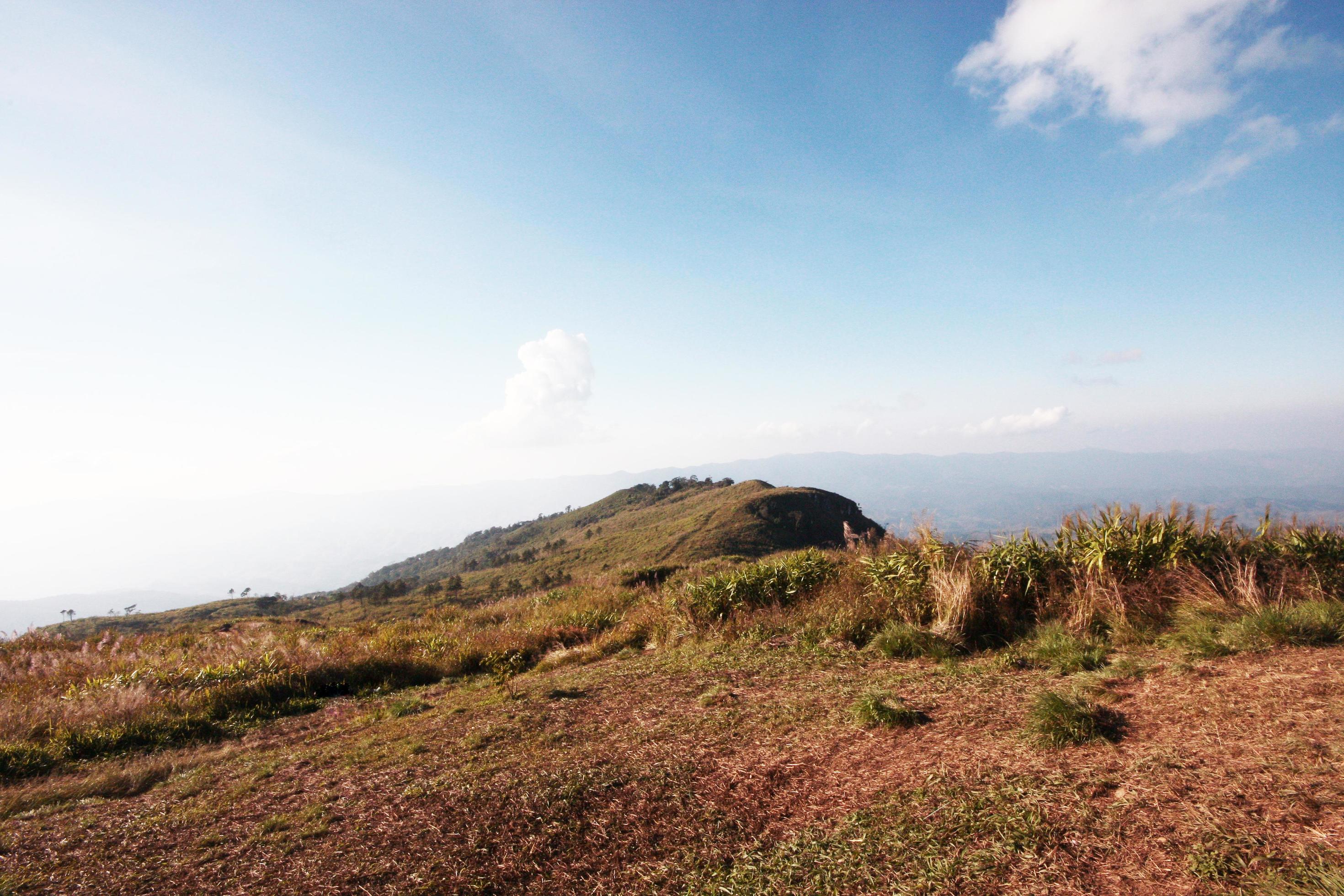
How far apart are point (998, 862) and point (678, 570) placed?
1430cm

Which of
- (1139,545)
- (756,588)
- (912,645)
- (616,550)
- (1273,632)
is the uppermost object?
(1139,545)

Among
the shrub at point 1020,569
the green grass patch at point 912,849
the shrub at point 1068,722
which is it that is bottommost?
the green grass patch at point 912,849

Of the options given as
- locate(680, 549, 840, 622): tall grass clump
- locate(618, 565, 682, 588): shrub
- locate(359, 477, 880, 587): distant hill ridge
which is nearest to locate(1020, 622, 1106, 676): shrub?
locate(680, 549, 840, 622): tall grass clump

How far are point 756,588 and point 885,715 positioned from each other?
5010mm

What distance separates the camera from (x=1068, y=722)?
360cm

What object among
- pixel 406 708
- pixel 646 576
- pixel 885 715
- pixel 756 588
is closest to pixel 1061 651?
pixel 885 715

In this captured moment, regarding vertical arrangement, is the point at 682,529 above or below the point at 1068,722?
below

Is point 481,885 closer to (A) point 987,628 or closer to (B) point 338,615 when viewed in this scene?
(A) point 987,628

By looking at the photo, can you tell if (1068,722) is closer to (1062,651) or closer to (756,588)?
(1062,651)

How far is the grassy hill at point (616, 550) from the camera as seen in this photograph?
175 feet

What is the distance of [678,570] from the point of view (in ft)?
55.1

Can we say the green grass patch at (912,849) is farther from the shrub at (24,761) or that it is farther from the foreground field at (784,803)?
the shrub at (24,761)

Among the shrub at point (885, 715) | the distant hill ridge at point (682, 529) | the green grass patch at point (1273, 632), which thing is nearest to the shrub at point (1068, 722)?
the shrub at point (885, 715)

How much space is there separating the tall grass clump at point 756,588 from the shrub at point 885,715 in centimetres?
413
